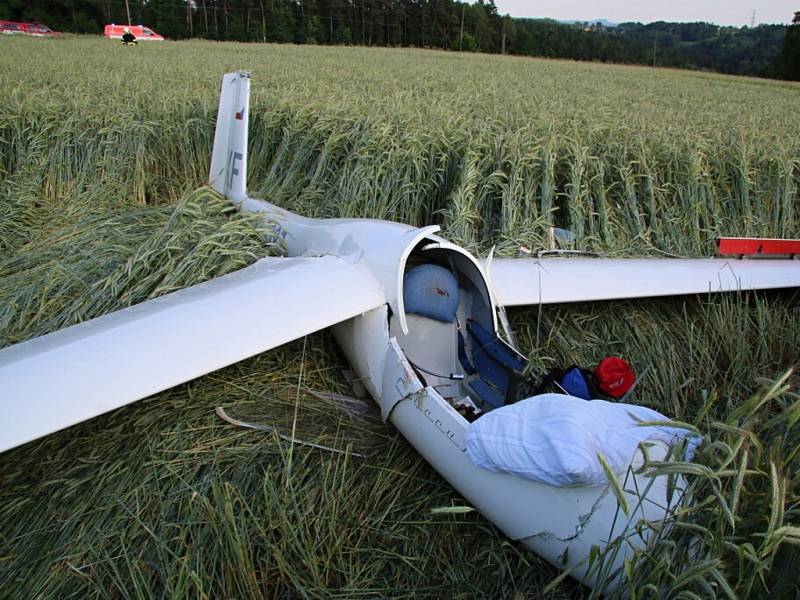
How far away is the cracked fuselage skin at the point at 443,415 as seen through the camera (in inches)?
85.3

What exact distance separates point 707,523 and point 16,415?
2.43 meters

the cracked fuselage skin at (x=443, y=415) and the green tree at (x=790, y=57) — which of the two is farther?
the green tree at (x=790, y=57)

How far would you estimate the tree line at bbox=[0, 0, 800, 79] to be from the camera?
52688 millimetres

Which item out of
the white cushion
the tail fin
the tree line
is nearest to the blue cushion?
the white cushion

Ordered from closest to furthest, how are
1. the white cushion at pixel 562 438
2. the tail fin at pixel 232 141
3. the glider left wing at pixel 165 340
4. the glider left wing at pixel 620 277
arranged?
the white cushion at pixel 562 438, the glider left wing at pixel 165 340, the glider left wing at pixel 620 277, the tail fin at pixel 232 141

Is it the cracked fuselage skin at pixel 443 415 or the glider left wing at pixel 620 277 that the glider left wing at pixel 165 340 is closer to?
the cracked fuselage skin at pixel 443 415

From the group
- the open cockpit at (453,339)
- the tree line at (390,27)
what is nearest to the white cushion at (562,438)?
the open cockpit at (453,339)

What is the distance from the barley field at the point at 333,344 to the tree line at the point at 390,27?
4416cm

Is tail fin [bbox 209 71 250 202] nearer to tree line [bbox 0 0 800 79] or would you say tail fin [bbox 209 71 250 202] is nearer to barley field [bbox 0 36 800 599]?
barley field [bbox 0 36 800 599]

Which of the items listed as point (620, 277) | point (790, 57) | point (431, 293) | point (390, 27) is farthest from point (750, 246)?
point (390, 27)

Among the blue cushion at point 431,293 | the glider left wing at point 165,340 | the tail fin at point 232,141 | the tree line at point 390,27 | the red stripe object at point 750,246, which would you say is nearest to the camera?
the glider left wing at point 165,340

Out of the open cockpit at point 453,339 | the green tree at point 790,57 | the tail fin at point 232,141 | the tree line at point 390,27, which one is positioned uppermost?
the tree line at point 390,27

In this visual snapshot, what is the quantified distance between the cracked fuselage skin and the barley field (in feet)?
0.70

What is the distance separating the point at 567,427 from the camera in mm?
2184
